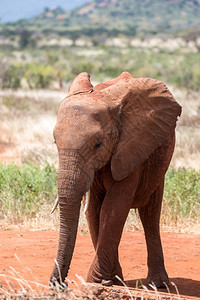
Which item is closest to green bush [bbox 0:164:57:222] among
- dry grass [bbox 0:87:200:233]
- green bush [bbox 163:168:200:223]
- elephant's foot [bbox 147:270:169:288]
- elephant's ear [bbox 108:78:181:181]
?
dry grass [bbox 0:87:200:233]

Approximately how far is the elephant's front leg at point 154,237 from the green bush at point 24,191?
2.81 metres

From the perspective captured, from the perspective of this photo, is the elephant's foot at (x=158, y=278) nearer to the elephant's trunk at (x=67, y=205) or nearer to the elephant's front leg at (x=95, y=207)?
the elephant's front leg at (x=95, y=207)

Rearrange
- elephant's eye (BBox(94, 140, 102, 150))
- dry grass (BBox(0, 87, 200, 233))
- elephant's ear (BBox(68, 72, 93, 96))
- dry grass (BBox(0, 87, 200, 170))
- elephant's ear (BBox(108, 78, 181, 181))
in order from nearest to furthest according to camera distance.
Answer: elephant's eye (BBox(94, 140, 102, 150)) < elephant's ear (BBox(108, 78, 181, 181)) < elephant's ear (BBox(68, 72, 93, 96)) < dry grass (BBox(0, 87, 200, 233)) < dry grass (BBox(0, 87, 200, 170))

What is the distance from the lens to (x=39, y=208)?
9008mm

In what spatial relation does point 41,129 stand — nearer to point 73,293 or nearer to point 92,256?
point 92,256

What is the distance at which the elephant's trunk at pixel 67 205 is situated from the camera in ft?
17.0

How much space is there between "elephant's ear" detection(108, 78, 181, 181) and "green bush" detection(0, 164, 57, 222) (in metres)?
3.51

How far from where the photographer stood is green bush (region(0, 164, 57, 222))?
29.8 ft

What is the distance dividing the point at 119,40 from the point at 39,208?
305 feet

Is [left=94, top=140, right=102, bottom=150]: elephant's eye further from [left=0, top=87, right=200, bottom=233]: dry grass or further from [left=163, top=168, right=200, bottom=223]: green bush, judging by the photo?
[left=163, top=168, right=200, bottom=223]: green bush

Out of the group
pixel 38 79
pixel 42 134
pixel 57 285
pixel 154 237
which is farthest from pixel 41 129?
pixel 38 79

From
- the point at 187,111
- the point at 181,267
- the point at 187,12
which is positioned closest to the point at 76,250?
the point at 181,267

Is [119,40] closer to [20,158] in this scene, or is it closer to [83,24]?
[83,24]

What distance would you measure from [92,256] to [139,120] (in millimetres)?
2255
